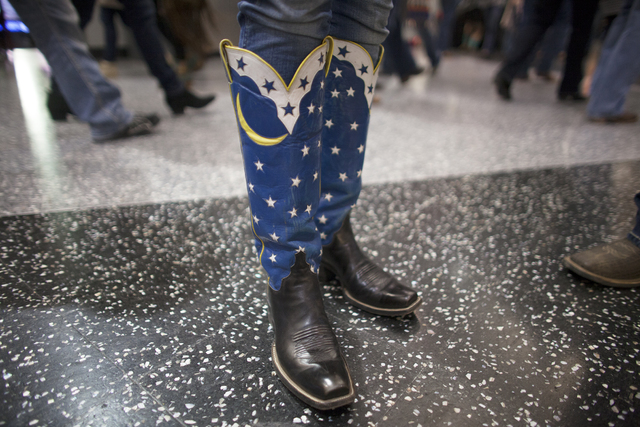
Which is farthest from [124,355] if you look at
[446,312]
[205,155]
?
[205,155]

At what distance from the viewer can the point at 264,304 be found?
68 cm

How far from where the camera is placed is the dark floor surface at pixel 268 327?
49cm

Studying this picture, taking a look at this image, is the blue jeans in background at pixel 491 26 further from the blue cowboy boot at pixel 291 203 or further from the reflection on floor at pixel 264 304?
the blue cowboy boot at pixel 291 203

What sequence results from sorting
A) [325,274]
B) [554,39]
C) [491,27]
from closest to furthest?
[325,274] < [554,39] < [491,27]

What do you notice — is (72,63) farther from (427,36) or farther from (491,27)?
(491,27)

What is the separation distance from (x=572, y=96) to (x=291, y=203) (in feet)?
8.64

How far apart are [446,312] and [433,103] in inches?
78.9

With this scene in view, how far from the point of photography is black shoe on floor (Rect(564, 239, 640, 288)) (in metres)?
0.75

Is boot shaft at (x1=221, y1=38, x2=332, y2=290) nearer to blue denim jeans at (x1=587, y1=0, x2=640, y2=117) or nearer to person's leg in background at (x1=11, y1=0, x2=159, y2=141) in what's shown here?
person's leg in background at (x1=11, y1=0, x2=159, y2=141)

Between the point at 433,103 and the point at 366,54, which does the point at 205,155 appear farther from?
the point at 433,103

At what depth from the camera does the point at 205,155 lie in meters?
1.43

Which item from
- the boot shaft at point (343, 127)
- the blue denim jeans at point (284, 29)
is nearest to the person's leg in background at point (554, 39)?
the boot shaft at point (343, 127)

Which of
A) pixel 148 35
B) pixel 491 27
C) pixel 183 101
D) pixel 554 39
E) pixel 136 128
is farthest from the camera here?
pixel 491 27

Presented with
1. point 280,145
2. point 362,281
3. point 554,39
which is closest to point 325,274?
point 362,281
